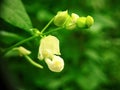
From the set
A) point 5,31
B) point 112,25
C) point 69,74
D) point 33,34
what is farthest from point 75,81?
point 33,34

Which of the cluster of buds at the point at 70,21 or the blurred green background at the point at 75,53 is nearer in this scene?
the cluster of buds at the point at 70,21

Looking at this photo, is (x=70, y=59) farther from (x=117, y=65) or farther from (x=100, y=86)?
(x=117, y=65)

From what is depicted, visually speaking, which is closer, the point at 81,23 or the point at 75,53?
the point at 81,23

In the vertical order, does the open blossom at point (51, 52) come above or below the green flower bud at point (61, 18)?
below

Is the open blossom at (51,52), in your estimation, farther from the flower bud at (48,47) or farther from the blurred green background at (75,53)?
the blurred green background at (75,53)

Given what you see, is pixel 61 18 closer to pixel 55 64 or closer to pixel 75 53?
pixel 55 64

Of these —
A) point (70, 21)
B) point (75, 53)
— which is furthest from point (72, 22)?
point (75, 53)

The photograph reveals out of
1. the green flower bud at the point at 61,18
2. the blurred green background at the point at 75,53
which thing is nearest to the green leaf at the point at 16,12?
the green flower bud at the point at 61,18
